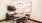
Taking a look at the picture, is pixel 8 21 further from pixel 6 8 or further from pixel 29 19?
pixel 29 19

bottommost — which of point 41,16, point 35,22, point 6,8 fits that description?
point 35,22

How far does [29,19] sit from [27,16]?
0.07m

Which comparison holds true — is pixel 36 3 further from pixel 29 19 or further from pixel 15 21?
pixel 15 21

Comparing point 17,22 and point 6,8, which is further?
point 6,8

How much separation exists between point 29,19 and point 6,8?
0.46 metres

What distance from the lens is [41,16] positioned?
1.41 metres

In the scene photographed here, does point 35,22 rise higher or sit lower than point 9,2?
lower

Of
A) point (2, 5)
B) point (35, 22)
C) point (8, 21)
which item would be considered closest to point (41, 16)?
point (35, 22)

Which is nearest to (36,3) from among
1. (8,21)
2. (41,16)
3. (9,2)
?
(41,16)

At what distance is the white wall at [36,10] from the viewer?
1405 millimetres

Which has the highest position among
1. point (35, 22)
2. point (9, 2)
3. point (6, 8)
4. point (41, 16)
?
point (9, 2)

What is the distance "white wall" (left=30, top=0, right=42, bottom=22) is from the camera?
1405 mm

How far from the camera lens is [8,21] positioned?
1.33m

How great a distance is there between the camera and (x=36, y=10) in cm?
142
